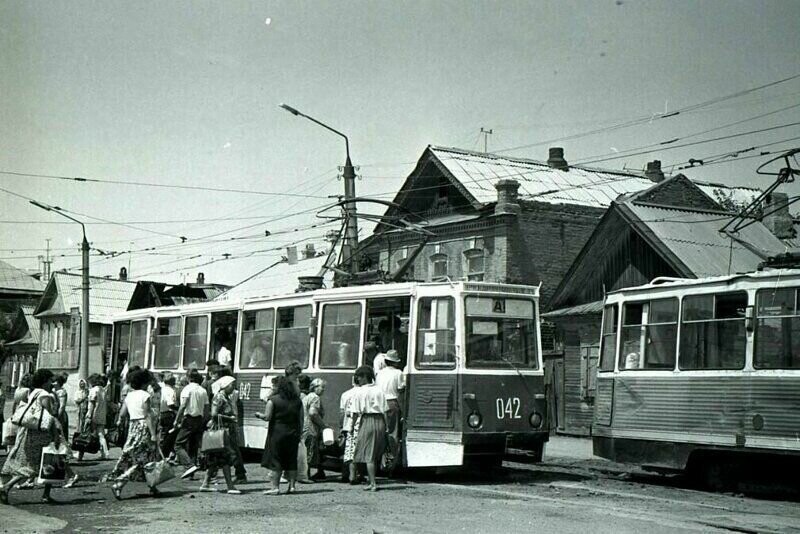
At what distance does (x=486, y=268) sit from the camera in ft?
104

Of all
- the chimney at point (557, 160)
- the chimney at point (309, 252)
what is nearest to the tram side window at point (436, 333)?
the chimney at point (557, 160)

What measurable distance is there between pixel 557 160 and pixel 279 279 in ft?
55.1

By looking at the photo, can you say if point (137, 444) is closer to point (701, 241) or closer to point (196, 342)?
point (196, 342)

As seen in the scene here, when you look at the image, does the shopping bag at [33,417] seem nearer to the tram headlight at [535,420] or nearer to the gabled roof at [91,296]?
the tram headlight at [535,420]

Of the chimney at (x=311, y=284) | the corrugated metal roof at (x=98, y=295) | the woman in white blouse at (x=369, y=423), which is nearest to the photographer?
the woman in white blouse at (x=369, y=423)

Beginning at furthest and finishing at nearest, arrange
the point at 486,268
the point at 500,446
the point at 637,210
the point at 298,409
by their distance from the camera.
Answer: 1. the point at 486,268
2. the point at 637,210
3. the point at 500,446
4. the point at 298,409

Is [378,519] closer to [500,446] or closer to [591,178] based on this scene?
[500,446]

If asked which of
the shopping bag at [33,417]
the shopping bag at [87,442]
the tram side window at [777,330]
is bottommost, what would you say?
the shopping bag at [87,442]

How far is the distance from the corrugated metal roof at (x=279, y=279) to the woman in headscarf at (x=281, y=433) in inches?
1316

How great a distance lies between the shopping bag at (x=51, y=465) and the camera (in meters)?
11.8

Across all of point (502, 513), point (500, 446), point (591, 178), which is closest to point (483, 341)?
point (500, 446)

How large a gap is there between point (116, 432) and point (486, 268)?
47.1ft

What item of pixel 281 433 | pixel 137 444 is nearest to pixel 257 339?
pixel 281 433

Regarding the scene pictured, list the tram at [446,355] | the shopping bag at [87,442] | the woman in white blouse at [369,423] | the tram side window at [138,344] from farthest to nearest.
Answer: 1. the tram side window at [138,344]
2. the shopping bag at [87,442]
3. the tram at [446,355]
4. the woman in white blouse at [369,423]
